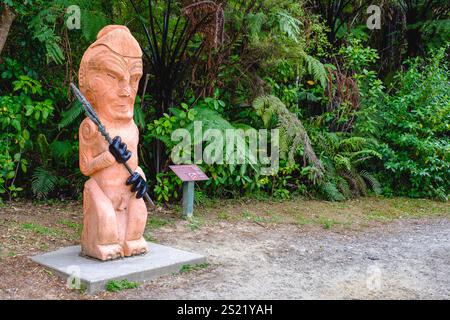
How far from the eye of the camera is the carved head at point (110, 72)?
459 cm

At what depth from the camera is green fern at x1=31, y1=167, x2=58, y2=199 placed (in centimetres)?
677

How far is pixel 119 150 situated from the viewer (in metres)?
4.54

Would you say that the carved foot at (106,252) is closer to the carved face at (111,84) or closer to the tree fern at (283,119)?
the carved face at (111,84)

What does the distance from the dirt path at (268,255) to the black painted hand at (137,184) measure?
83cm

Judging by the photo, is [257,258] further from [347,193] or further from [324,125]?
[324,125]

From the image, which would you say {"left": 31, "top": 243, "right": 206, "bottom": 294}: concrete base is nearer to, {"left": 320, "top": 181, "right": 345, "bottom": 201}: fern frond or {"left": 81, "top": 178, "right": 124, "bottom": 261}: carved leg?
{"left": 81, "top": 178, "right": 124, "bottom": 261}: carved leg

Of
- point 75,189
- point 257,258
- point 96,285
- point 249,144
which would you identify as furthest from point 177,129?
point 96,285

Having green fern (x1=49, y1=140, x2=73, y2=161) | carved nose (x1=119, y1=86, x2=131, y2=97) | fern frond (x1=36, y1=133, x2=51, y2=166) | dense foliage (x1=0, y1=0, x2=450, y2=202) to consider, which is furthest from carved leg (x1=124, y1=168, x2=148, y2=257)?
fern frond (x1=36, y1=133, x2=51, y2=166)

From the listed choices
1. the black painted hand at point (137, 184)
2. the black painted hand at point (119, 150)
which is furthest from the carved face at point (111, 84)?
the black painted hand at point (137, 184)

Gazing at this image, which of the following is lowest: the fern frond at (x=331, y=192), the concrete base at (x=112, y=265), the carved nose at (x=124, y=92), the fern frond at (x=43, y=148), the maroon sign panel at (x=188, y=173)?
the concrete base at (x=112, y=265)

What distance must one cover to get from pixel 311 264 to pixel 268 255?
0.48m

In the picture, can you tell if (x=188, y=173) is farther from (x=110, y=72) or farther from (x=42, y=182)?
(x=110, y=72)

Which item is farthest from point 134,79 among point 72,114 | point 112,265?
point 72,114

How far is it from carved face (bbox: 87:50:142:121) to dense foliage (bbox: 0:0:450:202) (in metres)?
1.60
